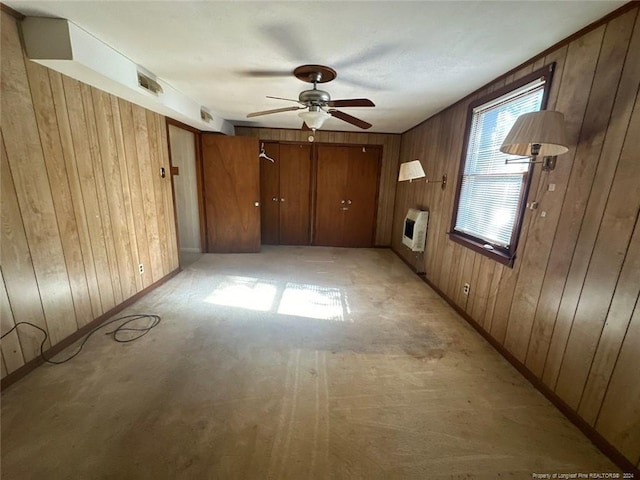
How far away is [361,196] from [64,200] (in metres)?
4.32

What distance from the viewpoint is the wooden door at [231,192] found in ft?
13.9

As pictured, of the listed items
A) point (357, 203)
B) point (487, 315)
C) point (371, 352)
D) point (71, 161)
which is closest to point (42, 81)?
point (71, 161)

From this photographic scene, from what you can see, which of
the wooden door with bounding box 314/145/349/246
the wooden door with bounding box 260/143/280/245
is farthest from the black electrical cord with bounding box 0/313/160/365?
the wooden door with bounding box 314/145/349/246

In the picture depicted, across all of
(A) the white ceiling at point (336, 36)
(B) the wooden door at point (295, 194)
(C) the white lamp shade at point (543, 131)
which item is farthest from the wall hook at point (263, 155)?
(C) the white lamp shade at point (543, 131)

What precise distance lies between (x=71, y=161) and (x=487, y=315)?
146 inches

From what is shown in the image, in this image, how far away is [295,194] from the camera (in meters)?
5.15

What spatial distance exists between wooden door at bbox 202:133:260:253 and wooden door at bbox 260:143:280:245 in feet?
2.22

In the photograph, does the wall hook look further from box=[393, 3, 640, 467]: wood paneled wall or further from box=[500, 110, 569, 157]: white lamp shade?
box=[500, 110, 569, 157]: white lamp shade

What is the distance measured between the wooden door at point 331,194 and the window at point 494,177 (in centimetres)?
258

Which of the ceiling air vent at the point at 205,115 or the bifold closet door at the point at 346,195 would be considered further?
the bifold closet door at the point at 346,195

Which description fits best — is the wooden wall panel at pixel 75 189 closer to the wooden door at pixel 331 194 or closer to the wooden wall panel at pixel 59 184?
the wooden wall panel at pixel 59 184

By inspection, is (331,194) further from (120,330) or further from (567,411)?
(567,411)

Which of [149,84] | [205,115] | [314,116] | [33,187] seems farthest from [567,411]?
[205,115]

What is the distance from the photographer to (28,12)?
155cm
